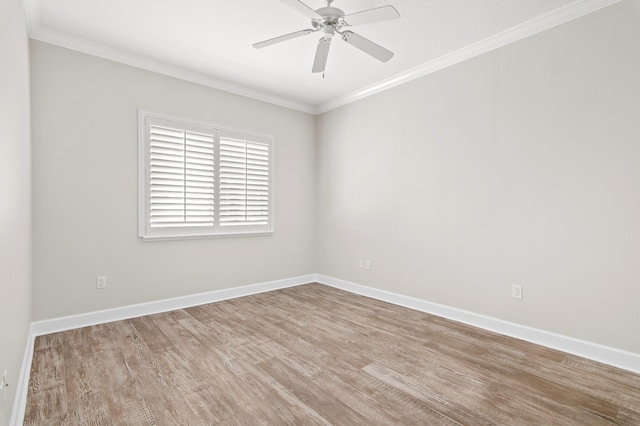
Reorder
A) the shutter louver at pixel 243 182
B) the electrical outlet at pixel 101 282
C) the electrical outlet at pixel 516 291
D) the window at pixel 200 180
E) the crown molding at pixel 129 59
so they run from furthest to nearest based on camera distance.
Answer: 1. the shutter louver at pixel 243 182
2. the window at pixel 200 180
3. the electrical outlet at pixel 101 282
4. the electrical outlet at pixel 516 291
5. the crown molding at pixel 129 59

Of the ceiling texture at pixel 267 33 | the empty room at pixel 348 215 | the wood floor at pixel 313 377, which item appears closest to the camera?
the wood floor at pixel 313 377

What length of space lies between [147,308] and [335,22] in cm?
331

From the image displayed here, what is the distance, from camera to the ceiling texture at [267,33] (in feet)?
8.26

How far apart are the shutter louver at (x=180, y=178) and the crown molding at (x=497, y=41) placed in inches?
85.7

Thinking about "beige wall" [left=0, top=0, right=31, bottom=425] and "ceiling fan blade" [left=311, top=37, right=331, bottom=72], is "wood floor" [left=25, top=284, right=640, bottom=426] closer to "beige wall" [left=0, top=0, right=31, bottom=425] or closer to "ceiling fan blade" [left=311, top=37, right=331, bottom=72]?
"beige wall" [left=0, top=0, right=31, bottom=425]

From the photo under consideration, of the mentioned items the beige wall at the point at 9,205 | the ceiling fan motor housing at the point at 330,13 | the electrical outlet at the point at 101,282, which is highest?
the ceiling fan motor housing at the point at 330,13

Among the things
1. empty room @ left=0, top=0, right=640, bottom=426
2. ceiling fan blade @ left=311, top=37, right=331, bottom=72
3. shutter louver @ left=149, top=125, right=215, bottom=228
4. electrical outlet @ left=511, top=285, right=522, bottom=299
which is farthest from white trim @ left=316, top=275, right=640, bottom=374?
ceiling fan blade @ left=311, top=37, right=331, bottom=72

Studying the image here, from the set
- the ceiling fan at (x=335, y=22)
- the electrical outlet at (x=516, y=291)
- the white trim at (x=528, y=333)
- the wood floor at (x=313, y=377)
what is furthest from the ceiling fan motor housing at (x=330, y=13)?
the white trim at (x=528, y=333)

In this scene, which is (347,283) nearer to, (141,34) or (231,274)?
(231,274)

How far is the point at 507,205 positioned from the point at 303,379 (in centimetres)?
231

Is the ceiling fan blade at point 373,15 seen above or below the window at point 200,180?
above

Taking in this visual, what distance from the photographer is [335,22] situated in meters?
2.38

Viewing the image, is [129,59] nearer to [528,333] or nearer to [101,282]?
[101,282]

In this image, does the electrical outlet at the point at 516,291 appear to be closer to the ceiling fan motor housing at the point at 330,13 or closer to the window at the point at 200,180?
the ceiling fan motor housing at the point at 330,13
